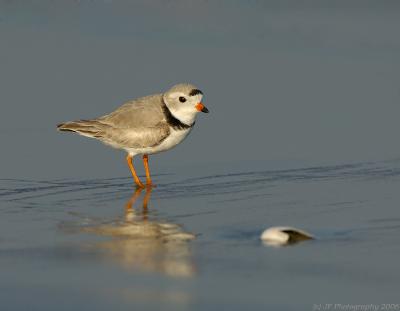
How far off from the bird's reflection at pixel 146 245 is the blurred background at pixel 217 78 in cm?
192

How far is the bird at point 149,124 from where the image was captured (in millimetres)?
10148

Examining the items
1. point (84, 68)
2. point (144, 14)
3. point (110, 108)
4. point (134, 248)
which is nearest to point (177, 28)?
point (144, 14)

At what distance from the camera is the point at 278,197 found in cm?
865

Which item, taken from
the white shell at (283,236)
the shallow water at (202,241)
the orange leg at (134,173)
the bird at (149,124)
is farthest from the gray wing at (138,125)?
the white shell at (283,236)

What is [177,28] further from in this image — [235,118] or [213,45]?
[235,118]

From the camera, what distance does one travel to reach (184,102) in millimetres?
10211

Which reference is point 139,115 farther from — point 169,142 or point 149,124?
point 169,142

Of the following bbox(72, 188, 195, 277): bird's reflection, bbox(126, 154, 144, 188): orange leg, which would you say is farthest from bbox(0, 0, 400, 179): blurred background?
bbox(72, 188, 195, 277): bird's reflection

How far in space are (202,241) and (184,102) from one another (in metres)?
3.37

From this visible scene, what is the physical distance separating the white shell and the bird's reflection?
0.55 m

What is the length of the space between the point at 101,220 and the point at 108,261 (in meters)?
1.38

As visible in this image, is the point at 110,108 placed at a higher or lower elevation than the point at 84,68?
lower

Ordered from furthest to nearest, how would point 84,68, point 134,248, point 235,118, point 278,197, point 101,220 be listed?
point 84,68 < point 235,118 < point 278,197 < point 101,220 < point 134,248

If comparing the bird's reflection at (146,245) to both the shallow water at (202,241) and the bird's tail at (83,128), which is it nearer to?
the shallow water at (202,241)
